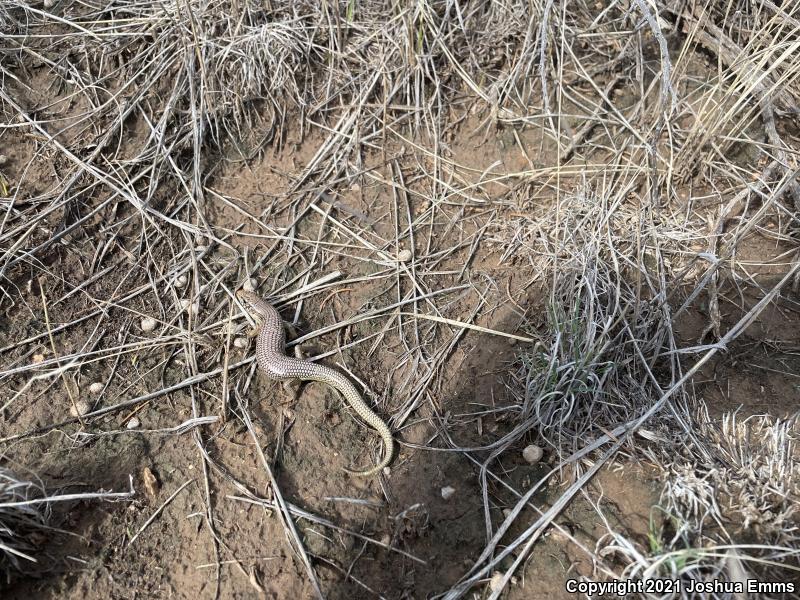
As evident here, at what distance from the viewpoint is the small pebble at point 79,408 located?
10.2ft

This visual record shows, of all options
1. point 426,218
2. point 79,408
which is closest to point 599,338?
point 426,218

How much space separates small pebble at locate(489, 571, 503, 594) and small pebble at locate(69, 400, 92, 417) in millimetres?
2377

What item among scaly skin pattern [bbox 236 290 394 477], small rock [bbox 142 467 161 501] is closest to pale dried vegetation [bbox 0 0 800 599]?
scaly skin pattern [bbox 236 290 394 477]

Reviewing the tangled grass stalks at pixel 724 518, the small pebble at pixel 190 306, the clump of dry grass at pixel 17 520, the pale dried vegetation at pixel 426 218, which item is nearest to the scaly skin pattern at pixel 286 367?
the pale dried vegetation at pixel 426 218

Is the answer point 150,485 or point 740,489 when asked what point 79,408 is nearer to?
point 150,485

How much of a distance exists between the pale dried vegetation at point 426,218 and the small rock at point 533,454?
87mm

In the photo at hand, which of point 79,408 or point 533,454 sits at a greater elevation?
point 533,454

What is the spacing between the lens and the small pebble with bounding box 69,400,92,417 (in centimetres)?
310

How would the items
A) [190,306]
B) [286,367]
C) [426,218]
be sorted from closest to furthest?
[286,367] → [190,306] → [426,218]

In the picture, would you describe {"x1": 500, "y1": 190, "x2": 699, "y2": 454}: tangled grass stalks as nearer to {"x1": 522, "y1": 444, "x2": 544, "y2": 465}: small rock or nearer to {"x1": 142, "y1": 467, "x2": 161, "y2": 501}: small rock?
{"x1": 522, "y1": 444, "x2": 544, "y2": 465}: small rock

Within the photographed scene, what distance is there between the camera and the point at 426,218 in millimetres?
3857

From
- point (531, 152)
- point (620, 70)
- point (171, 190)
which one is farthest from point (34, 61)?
point (620, 70)

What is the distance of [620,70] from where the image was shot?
13.7ft

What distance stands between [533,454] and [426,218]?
1.75 m
